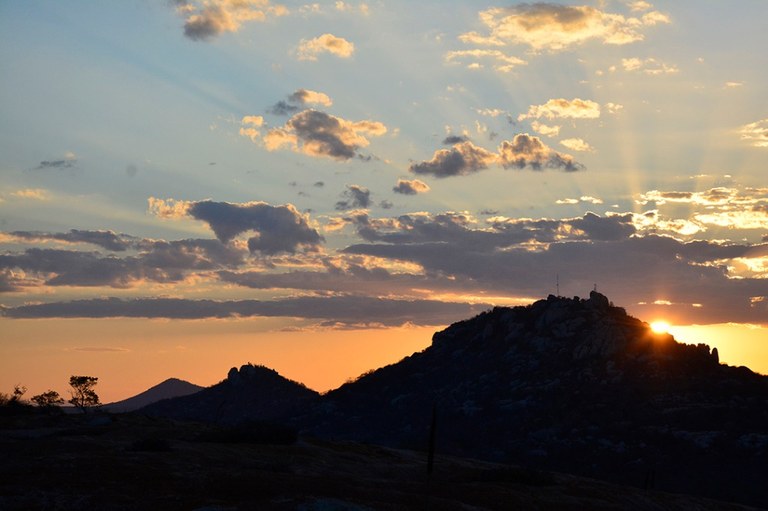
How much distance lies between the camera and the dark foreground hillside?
125 feet

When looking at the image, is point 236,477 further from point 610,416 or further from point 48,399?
point 610,416

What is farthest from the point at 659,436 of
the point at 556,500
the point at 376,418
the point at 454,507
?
the point at 454,507

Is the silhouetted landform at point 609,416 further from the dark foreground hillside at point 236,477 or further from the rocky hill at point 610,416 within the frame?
the dark foreground hillside at point 236,477

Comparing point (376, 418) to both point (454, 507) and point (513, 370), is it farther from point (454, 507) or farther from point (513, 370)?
point (454, 507)

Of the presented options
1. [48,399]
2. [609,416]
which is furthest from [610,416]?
[48,399]

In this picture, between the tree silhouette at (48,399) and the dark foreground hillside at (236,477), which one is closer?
the dark foreground hillside at (236,477)

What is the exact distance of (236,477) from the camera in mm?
44375

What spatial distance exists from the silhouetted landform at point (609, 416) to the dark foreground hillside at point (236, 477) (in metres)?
53.9

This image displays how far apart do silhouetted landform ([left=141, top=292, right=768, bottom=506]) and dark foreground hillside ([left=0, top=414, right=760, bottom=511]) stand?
177 ft

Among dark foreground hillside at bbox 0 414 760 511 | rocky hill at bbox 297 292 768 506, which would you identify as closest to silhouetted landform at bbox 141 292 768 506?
rocky hill at bbox 297 292 768 506

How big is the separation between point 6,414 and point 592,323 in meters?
149

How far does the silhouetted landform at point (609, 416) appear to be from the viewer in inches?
5310

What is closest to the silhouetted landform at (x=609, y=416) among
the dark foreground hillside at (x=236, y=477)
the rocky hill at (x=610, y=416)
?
the rocky hill at (x=610, y=416)

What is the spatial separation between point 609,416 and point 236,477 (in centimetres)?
12838
